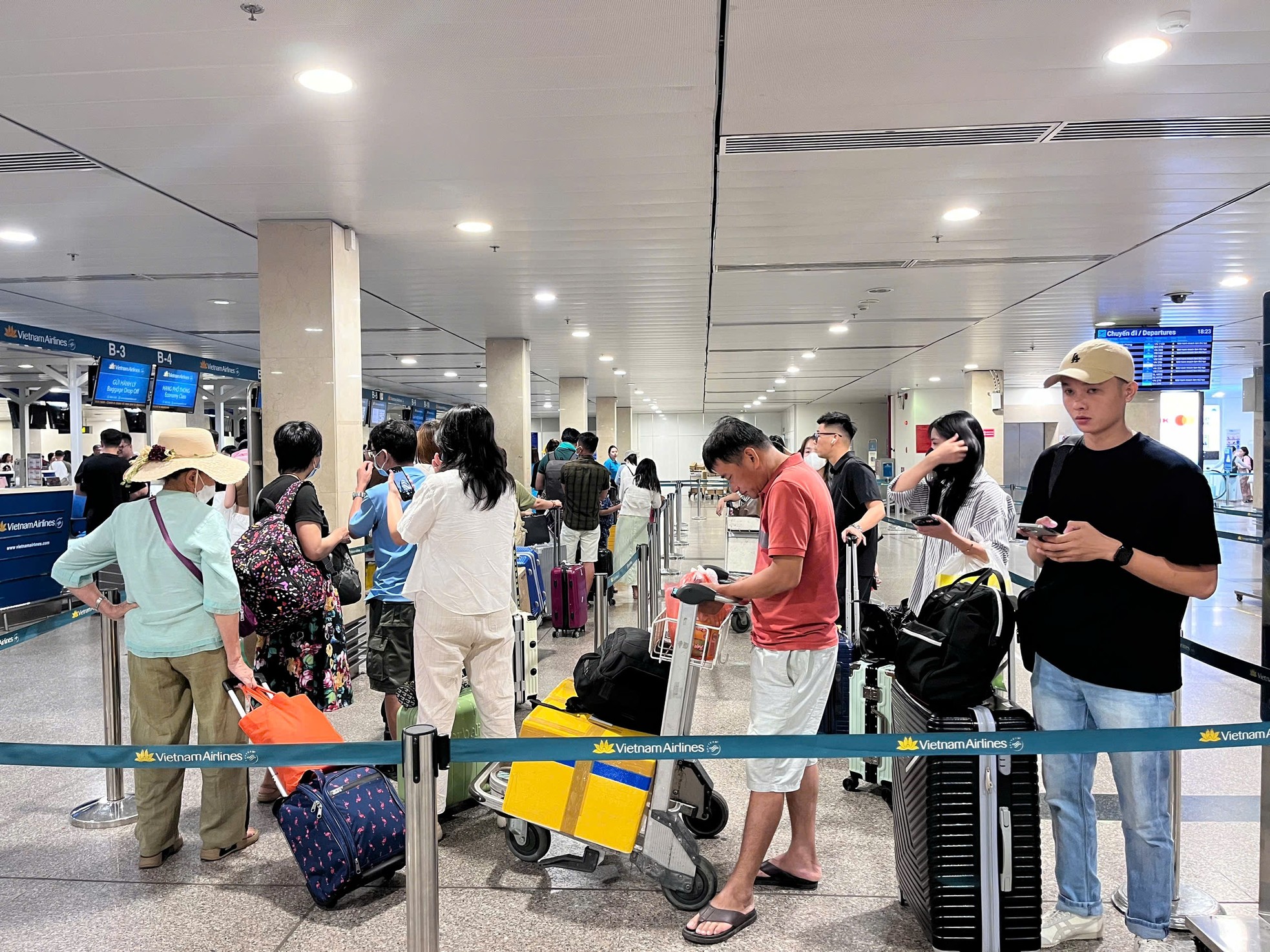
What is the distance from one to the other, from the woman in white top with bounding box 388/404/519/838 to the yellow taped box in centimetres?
51

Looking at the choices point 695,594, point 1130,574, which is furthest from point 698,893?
point 1130,574

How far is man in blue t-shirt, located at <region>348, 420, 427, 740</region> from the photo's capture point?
4.49 meters

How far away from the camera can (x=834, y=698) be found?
4.82 meters

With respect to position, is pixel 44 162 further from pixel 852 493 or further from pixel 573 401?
pixel 573 401

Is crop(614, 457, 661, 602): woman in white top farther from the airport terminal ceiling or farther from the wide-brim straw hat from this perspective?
Result: the wide-brim straw hat

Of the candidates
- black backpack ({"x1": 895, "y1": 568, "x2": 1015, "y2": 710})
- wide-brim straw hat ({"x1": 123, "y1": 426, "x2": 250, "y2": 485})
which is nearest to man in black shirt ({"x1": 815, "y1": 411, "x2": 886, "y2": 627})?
black backpack ({"x1": 895, "y1": 568, "x2": 1015, "y2": 710})

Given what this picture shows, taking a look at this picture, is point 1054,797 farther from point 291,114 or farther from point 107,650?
point 291,114

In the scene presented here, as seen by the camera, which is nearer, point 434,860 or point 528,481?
point 434,860

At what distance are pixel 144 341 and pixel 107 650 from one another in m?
13.6

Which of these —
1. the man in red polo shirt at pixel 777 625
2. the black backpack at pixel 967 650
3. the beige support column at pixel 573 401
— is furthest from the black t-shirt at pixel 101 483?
the beige support column at pixel 573 401

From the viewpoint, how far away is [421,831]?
2367 millimetres

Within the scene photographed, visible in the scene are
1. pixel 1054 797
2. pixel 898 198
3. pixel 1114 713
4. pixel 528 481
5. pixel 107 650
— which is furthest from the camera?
pixel 528 481

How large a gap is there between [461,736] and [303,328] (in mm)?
4118

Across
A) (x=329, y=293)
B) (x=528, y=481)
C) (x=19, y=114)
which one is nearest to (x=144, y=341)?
(x=528, y=481)
